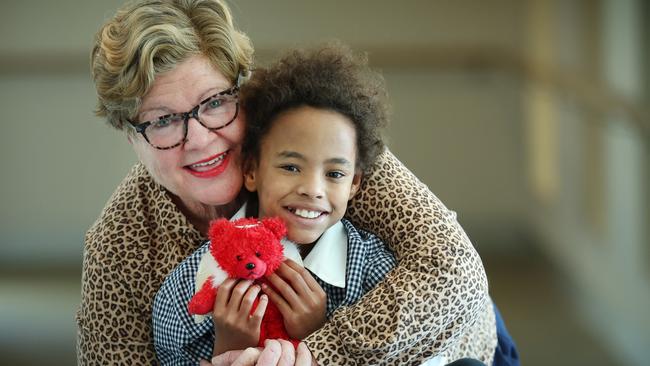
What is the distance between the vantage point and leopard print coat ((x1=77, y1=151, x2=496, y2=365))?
1988mm

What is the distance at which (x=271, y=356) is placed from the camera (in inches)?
74.7

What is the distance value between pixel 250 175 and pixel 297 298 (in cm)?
30

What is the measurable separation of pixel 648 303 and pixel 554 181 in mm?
1743

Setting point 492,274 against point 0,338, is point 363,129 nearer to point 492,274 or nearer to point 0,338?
point 0,338

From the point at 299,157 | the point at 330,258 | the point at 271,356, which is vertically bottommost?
the point at 271,356

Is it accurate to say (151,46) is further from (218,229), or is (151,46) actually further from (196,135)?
(218,229)

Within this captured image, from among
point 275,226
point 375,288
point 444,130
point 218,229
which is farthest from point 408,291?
point 444,130

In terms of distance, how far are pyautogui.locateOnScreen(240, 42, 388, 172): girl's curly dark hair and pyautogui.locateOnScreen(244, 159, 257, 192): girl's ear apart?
1 centimetres

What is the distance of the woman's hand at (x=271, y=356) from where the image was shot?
6.23 feet

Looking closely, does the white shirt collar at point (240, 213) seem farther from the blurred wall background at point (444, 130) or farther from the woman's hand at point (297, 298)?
the blurred wall background at point (444, 130)

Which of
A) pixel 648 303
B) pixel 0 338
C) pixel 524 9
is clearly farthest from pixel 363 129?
pixel 524 9

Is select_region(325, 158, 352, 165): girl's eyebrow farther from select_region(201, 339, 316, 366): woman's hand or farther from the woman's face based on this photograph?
select_region(201, 339, 316, 366): woman's hand

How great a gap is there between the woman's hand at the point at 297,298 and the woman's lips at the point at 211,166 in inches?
10.4

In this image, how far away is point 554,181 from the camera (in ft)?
20.8
